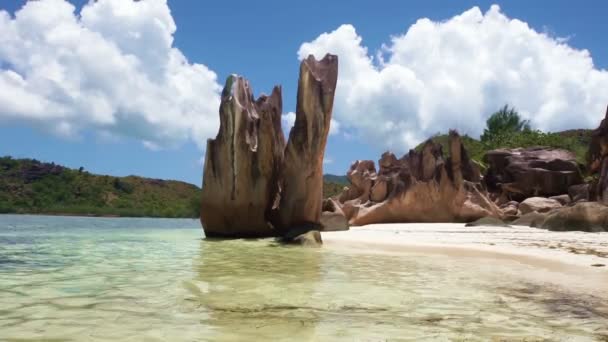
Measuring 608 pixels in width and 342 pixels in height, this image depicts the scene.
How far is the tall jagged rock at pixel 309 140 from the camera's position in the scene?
14961 mm

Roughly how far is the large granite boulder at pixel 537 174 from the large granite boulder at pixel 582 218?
1681 centimetres

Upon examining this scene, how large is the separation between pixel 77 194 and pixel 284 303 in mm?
69953

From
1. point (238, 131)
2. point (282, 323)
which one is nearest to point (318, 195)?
point (238, 131)

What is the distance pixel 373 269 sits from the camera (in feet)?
23.1

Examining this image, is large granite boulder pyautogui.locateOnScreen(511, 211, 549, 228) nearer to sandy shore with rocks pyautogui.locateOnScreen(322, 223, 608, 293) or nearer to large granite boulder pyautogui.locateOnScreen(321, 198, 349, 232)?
sandy shore with rocks pyautogui.locateOnScreen(322, 223, 608, 293)

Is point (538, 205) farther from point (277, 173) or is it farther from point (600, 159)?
point (277, 173)

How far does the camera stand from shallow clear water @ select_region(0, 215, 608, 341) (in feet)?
11.1

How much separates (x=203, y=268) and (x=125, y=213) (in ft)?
197

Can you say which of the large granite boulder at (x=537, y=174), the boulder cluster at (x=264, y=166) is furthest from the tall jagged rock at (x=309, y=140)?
the large granite boulder at (x=537, y=174)

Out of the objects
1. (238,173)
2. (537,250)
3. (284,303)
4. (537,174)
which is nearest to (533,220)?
(537,250)

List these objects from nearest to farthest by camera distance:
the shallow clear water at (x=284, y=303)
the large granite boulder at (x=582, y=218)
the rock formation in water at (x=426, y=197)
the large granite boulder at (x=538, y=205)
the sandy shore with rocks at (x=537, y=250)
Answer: the shallow clear water at (x=284, y=303), the sandy shore with rocks at (x=537, y=250), the large granite boulder at (x=582, y=218), the rock formation in water at (x=426, y=197), the large granite boulder at (x=538, y=205)

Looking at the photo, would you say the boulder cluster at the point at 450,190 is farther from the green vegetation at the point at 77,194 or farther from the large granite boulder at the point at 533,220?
the green vegetation at the point at 77,194

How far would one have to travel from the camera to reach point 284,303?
14.5ft

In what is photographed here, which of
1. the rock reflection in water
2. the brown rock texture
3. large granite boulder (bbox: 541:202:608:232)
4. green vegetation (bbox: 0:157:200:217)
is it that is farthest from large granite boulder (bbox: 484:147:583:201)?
green vegetation (bbox: 0:157:200:217)
